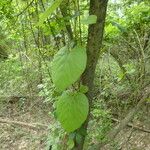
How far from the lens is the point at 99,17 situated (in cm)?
87

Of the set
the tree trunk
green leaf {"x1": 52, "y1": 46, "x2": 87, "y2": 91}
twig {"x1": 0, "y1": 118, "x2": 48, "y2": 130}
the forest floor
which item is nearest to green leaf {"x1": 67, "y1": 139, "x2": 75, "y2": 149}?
→ the tree trunk

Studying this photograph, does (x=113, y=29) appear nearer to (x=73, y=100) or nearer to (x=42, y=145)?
(x=42, y=145)

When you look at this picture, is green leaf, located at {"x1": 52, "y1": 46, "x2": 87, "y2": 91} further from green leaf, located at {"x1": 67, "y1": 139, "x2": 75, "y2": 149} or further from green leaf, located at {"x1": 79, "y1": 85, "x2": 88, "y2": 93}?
green leaf, located at {"x1": 67, "y1": 139, "x2": 75, "y2": 149}

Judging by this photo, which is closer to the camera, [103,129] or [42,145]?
[103,129]

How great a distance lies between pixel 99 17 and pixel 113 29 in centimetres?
249

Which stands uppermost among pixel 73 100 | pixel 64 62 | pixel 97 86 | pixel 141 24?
pixel 64 62

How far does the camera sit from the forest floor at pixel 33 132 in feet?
12.7

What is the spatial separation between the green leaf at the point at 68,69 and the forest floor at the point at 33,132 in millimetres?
2798

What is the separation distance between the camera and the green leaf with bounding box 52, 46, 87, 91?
→ 700mm

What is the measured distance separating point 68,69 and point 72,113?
11 cm

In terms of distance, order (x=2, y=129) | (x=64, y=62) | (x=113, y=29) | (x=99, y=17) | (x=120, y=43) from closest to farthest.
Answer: (x=64, y=62)
(x=99, y=17)
(x=113, y=29)
(x=120, y=43)
(x=2, y=129)

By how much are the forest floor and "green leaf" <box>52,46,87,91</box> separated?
2.80m

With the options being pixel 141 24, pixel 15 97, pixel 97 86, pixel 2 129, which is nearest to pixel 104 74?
pixel 97 86

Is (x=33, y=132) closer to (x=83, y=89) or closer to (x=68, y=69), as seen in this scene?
(x=83, y=89)
